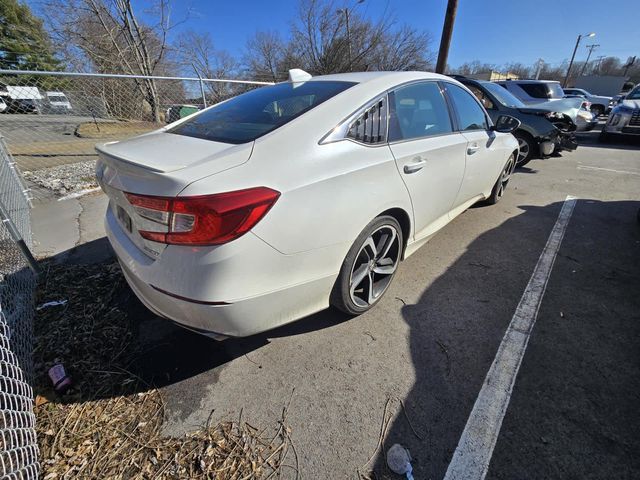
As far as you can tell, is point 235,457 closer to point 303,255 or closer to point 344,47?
point 303,255

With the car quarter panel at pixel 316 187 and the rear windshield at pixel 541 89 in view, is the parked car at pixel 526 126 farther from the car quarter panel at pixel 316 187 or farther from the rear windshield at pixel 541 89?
the car quarter panel at pixel 316 187

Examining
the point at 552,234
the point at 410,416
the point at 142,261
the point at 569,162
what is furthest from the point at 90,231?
the point at 569,162

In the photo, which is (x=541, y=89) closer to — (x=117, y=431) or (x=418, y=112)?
(x=418, y=112)

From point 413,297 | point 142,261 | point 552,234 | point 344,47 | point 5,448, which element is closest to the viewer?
point 5,448

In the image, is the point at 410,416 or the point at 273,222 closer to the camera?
the point at 273,222

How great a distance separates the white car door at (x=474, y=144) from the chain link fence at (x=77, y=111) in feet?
19.4

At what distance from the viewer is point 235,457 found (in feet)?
4.99

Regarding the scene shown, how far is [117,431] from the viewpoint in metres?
1.64

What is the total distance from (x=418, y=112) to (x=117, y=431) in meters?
2.94

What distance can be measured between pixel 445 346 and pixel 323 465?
112cm

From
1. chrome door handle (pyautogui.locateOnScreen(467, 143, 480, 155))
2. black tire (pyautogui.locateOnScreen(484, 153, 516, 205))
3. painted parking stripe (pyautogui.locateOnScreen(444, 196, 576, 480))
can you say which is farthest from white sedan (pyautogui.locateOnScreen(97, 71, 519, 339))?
black tire (pyautogui.locateOnScreen(484, 153, 516, 205))

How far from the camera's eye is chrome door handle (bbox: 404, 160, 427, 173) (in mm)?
2238

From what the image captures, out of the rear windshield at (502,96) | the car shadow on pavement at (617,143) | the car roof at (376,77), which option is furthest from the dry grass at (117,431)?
the car shadow on pavement at (617,143)

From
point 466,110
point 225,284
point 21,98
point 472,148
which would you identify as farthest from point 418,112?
point 21,98
